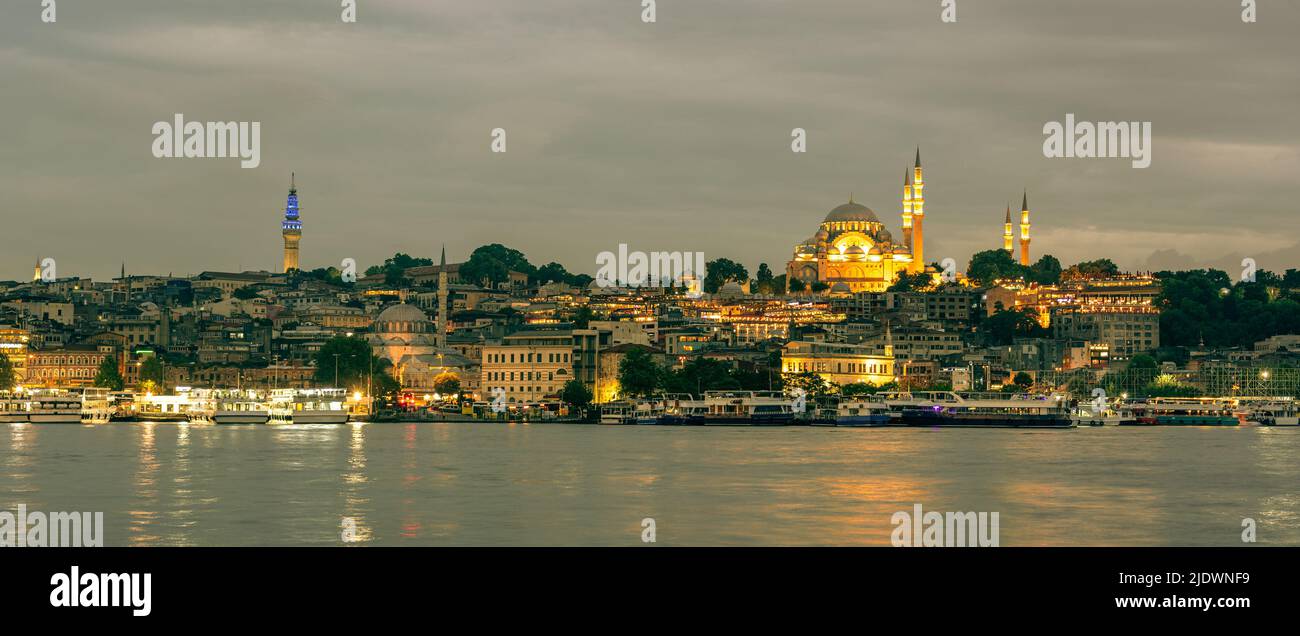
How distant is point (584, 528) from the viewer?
26562 millimetres

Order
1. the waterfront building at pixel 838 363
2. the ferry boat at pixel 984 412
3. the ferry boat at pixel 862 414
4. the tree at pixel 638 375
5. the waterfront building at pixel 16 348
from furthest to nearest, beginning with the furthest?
the waterfront building at pixel 16 348
the waterfront building at pixel 838 363
the tree at pixel 638 375
the ferry boat at pixel 862 414
the ferry boat at pixel 984 412

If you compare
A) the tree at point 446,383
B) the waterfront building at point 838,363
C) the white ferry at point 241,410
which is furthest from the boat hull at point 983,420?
the tree at point 446,383

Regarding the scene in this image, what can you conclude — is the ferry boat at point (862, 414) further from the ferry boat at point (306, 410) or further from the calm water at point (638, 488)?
the ferry boat at point (306, 410)

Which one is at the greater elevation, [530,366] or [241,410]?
[530,366]

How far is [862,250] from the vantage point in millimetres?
165000

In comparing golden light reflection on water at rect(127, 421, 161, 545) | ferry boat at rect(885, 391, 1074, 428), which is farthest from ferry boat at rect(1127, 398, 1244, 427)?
golden light reflection on water at rect(127, 421, 161, 545)

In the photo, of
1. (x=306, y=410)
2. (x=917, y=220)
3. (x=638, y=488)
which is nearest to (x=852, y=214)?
(x=917, y=220)

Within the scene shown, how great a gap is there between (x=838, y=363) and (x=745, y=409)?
78.7ft

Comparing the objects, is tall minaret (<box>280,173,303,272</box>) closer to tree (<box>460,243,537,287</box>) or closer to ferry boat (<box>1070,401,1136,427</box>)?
tree (<box>460,243,537,287</box>)

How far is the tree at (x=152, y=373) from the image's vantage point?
110250 millimetres

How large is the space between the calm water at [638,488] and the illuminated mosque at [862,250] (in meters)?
102

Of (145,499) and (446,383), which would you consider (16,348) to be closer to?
(446,383)

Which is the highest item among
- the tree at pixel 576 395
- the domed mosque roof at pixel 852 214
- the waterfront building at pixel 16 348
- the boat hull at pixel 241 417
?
the domed mosque roof at pixel 852 214
